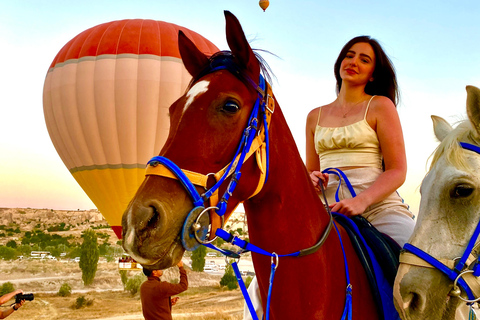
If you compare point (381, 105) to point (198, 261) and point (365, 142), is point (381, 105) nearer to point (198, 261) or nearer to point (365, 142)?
point (365, 142)

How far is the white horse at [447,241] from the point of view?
191cm

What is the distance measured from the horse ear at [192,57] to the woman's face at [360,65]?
1.48 metres

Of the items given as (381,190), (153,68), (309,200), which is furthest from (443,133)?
(153,68)

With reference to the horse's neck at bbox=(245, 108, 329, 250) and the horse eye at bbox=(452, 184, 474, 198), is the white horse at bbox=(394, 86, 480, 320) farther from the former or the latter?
the horse's neck at bbox=(245, 108, 329, 250)

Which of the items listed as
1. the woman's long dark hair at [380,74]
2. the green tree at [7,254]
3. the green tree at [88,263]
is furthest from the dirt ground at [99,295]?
the woman's long dark hair at [380,74]

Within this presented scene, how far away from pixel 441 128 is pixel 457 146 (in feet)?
1.73

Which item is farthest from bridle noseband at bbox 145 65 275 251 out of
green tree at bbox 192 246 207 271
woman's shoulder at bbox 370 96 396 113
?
green tree at bbox 192 246 207 271

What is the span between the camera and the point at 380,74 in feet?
11.4

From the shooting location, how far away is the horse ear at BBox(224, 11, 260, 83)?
6.79 ft

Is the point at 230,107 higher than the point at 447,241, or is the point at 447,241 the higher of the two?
the point at 230,107

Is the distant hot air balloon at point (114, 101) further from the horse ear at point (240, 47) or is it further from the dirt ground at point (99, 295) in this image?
the horse ear at point (240, 47)

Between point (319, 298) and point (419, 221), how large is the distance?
62 centimetres

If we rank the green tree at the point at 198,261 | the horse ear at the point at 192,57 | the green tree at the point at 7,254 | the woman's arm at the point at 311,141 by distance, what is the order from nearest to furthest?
1. the horse ear at the point at 192,57
2. the woman's arm at the point at 311,141
3. the green tree at the point at 198,261
4. the green tree at the point at 7,254

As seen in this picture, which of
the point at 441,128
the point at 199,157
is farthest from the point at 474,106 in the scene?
the point at 199,157
